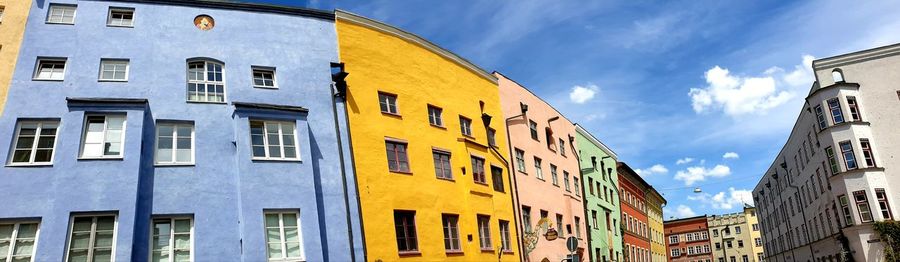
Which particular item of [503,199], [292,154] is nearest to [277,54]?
[292,154]

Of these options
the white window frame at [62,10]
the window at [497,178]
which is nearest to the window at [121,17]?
the white window frame at [62,10]

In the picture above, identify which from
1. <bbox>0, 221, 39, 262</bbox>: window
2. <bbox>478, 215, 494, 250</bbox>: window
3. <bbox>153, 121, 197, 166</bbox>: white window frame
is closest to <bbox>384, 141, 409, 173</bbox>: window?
<bbox>478, 215, 494, 250</bbox>: window

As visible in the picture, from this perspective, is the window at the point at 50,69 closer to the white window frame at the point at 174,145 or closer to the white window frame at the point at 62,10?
the white window frame at the point at 62,10

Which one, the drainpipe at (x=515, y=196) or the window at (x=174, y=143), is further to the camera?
the drainpipe at (x=515, y=196)

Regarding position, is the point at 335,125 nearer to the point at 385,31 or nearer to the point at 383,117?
the point at 383,117

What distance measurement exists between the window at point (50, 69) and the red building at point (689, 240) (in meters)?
107

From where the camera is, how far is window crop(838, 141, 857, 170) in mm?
40094

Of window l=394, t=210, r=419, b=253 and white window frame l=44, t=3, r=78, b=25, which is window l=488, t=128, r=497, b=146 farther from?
white window frame l=44, t=3, r=78, b=25

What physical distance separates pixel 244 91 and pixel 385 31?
7.59m

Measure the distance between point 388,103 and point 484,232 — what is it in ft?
25.4

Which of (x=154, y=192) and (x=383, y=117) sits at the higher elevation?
(x=383, y=117)

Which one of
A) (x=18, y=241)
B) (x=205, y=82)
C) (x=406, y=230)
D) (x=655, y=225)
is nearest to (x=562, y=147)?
(x=406, y=230)

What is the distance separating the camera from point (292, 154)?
21.8m

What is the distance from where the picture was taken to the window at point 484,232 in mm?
28358
